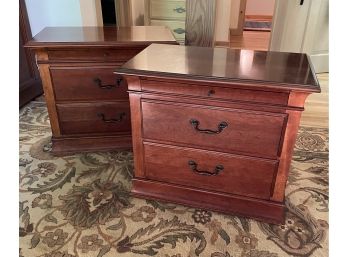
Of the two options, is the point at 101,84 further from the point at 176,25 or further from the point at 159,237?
the point at 176,25

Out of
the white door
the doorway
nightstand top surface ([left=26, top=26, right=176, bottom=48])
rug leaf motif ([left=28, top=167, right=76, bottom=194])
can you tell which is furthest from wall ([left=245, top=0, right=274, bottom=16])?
rug leaf motif ([left=28, top=167, right=76, bottom=194])

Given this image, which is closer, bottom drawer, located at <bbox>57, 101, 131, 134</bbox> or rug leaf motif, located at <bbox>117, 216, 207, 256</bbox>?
rug leaf motif, located at <bbox>117, 216, 207, 256</bbox>

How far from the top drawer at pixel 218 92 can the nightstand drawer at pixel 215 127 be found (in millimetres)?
50

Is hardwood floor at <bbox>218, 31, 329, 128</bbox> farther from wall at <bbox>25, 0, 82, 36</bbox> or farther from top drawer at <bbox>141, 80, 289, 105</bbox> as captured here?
wall at <bbox>25, 0, 82, 36</bbox>

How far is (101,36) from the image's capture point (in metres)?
1.56

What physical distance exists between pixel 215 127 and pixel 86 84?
82 cm

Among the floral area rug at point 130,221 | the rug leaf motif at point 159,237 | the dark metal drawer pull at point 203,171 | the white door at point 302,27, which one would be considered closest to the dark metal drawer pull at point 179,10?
the white door at point 302,27

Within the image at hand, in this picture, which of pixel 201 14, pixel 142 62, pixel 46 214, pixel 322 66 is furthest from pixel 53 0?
pixel 322 66

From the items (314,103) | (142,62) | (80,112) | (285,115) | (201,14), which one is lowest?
(314,103)

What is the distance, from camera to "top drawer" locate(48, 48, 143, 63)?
58.6 inches

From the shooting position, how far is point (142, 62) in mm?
1176

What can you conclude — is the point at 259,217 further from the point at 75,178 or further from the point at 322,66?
the point at 322,66

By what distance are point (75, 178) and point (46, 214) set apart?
0.90 feet

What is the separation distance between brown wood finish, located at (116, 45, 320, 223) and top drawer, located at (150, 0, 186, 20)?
188 centimetres
